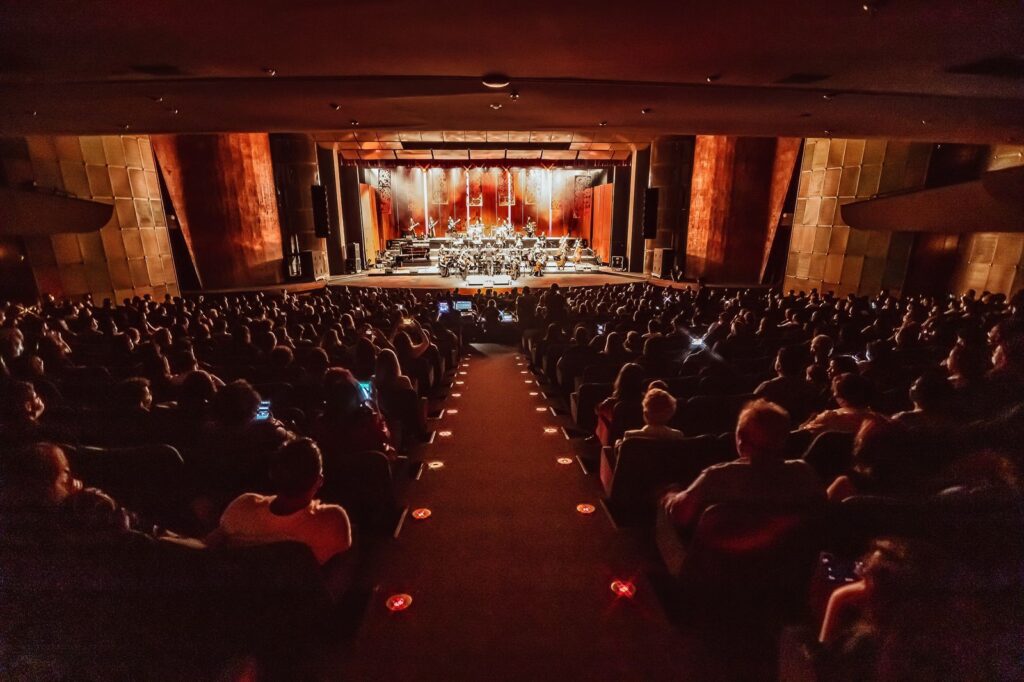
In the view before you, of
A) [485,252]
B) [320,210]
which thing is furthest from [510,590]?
[485,252]

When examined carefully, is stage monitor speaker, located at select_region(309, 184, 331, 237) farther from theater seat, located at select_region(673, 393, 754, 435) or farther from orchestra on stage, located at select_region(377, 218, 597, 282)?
theater seat, located at select_region(673, 393, 754, 435)

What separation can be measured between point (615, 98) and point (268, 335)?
A: 5105 millimetres

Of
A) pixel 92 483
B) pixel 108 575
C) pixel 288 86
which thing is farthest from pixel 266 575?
pixel 288 86

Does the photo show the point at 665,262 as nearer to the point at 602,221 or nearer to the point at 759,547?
the point at 602,221

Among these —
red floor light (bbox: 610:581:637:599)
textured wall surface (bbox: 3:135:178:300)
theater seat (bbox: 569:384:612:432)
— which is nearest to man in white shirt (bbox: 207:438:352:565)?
red floor light (bbox: 610:581:637:599)

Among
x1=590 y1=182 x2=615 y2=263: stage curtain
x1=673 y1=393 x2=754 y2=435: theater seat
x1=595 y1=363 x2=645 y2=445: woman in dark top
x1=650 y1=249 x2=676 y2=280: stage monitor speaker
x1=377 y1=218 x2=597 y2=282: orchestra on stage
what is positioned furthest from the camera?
x1=590 y1=182 x2=615 y2=263: stage curtain

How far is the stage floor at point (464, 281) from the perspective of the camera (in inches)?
595

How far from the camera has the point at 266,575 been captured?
1612 mm

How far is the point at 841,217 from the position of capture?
12.2 meters

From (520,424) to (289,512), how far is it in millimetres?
3073

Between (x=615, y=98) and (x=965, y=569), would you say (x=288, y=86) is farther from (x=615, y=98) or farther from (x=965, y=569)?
(x=965, y=569)

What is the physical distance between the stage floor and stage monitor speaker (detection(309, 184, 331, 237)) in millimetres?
1740

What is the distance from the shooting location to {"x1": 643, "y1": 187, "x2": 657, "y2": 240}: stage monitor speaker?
16.6 metres

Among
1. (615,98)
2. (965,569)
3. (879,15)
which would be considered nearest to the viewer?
(965,569)
